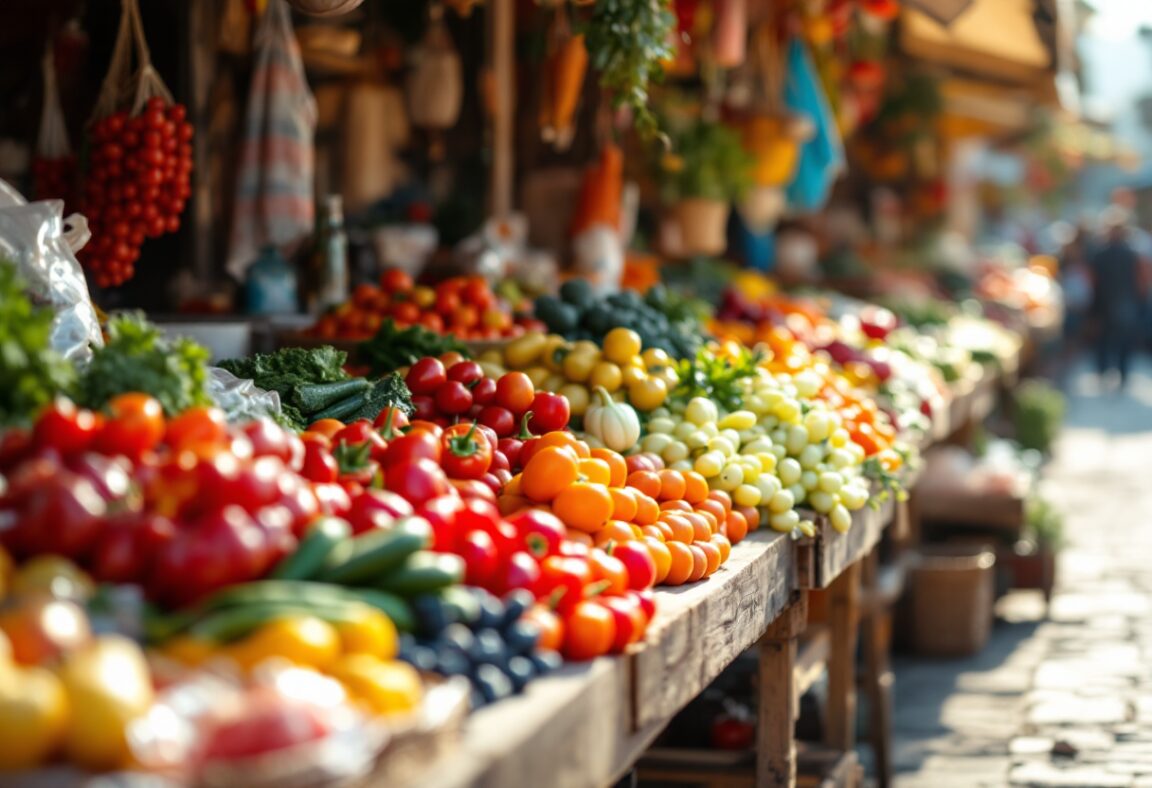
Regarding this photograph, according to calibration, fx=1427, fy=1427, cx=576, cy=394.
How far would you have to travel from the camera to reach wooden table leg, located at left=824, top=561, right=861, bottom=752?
4.76 m

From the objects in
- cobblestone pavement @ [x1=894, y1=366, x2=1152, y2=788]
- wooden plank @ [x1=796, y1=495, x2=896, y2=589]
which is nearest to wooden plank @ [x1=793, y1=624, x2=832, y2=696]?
wooden plank @ [x1=796, y1=495, x2=896, y2=589]

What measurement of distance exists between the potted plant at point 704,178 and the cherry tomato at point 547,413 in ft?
15.8

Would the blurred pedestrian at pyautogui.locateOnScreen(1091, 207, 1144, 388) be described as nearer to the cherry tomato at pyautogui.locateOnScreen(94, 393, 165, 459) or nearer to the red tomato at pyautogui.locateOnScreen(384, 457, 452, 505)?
the red tomato at pyautogui.locateOnScreen(384, 457, 452, 505)

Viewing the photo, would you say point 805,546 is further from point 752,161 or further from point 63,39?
point 752,161

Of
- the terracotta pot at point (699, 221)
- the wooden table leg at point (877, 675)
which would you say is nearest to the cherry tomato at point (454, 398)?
the wooden table leg at point (877, 675)

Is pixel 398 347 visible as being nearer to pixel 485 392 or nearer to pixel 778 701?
pixel 485 392

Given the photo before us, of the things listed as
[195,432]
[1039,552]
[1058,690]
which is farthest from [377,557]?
[1039,552]

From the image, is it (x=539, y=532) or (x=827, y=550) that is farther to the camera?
(x=827, y=550)

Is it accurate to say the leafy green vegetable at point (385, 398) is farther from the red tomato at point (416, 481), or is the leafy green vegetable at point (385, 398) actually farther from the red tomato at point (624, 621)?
the red tomato at point (624, 621)

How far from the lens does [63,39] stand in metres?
5.46

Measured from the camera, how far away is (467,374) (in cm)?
387

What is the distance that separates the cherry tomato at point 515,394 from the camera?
369 cm

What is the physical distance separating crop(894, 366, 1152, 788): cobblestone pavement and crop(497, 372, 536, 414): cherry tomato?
2.36m

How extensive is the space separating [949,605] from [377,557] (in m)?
5.02
